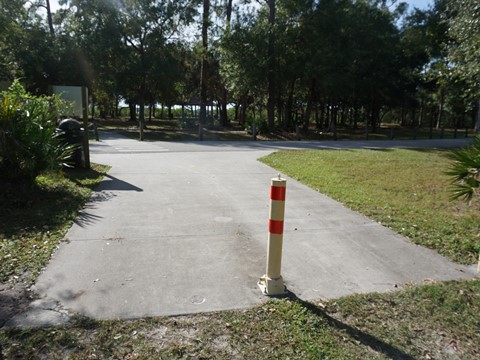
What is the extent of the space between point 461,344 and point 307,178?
680cm

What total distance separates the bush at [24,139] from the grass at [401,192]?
5.51m

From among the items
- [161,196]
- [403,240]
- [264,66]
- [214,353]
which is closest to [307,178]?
[161,196]

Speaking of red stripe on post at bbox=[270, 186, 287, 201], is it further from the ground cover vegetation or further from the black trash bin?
the ground cover vegetation

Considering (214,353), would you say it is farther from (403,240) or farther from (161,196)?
(161,196)

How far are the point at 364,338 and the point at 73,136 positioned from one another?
903 cm

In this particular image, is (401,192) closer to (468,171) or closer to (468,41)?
(468,171)

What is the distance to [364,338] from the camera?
298 centimetres

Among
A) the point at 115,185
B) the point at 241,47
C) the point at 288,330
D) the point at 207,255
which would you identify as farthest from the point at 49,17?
the point at 288,330

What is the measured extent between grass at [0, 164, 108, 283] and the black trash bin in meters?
1.27

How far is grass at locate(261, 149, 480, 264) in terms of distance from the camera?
541 centimetres

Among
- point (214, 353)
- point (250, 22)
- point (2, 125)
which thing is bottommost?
point (214, 353)

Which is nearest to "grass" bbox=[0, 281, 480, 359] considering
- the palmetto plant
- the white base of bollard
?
the white base of bollard

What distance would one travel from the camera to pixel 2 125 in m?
6.66

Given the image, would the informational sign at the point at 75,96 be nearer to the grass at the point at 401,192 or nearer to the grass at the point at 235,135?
the grass at the point at 401,192
